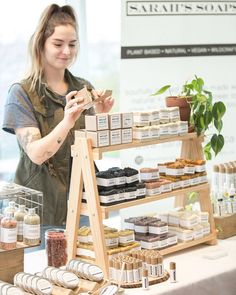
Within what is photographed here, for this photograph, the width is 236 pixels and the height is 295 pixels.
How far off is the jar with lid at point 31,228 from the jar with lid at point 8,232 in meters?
0.05

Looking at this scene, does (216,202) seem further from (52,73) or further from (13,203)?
(13,203)

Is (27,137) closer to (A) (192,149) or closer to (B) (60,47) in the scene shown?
(B) (60,47)

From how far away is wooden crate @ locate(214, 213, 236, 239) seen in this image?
363cm

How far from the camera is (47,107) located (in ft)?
11.6

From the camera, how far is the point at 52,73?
3.62 metres

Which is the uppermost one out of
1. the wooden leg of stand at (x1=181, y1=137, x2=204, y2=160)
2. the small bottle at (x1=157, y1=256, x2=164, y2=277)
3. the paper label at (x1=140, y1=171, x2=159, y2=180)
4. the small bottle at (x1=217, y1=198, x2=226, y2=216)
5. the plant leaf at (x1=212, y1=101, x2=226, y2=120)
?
the plant leaf at (x1=212, y1=101, x2=226, y2=120)

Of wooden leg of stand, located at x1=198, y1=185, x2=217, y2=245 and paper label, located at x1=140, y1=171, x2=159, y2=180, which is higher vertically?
paper label, located at x1=140, y1=171, x2=159, y2=180

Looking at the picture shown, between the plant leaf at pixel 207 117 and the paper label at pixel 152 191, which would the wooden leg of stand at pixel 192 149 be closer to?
the plant leaf at pixel 207 117

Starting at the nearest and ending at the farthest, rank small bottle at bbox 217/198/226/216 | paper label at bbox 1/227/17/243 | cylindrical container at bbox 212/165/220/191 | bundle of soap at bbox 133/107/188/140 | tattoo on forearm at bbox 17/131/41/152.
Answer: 1. paper label at bbox 1/227/17/243
2. bundle of soap at bbox 133/107/188/140
3. tattoo on forearm at bbox 17/131/41/152
4. small bottle at bbox 217/198/226/216
5. cylindrical container at bbox 212/165/220/191

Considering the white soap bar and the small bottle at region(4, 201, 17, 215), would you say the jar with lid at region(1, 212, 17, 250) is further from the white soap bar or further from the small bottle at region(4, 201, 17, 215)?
the white soap bar

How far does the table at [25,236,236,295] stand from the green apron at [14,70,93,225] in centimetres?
27

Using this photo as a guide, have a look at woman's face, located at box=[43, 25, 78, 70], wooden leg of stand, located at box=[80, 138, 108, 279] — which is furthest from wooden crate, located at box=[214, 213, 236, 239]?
woman's face, located at box=[43, 25, 78, 70]

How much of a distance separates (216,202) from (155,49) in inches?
57.2

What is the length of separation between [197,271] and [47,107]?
42.3 inches
